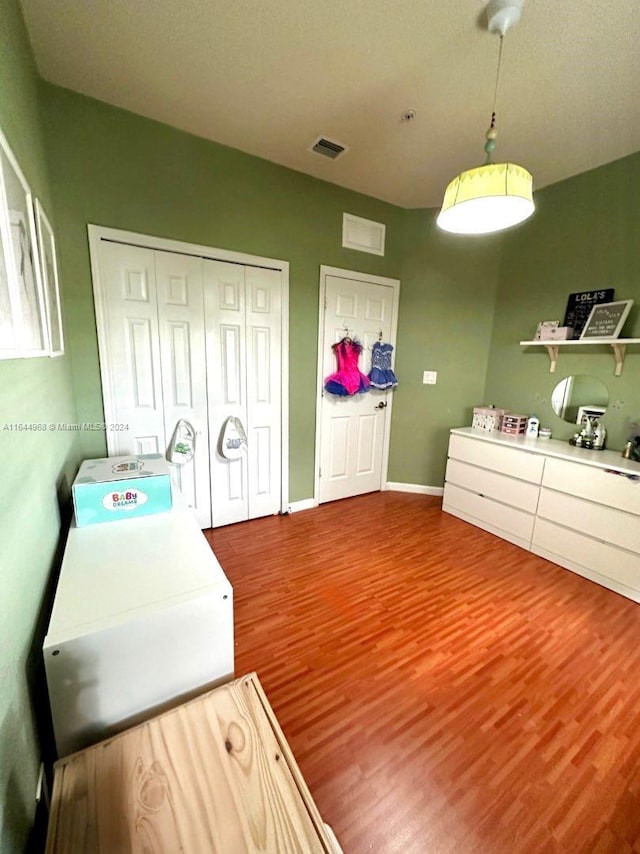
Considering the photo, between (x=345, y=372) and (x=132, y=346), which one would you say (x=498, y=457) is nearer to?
(x=345, y=372)

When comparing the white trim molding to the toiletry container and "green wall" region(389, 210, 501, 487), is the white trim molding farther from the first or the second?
the toiletry container

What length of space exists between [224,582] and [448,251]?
3.19 metres

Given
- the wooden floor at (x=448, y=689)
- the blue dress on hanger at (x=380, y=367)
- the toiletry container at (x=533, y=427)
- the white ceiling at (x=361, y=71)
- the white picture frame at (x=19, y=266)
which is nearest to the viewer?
the white picture frame at (x=19, y=266)

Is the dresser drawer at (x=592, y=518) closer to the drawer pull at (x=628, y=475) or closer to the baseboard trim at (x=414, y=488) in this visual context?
the drawer pull at (x=628, y=475)

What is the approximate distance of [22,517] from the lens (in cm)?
89

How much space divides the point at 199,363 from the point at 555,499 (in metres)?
2.61

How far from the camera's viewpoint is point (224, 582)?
3.61 ft

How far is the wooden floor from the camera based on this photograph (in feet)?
3.40

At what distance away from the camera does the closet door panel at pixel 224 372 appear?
2.33 metres

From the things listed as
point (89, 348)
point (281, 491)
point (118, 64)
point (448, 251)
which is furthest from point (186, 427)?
point (448, 251)

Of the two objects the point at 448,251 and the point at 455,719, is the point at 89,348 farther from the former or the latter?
the point at 448,251

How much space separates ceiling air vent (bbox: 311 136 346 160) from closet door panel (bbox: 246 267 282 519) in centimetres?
80

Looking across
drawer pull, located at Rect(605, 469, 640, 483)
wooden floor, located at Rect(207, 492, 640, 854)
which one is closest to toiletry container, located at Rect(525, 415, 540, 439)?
drawer pull, located at Rect(605, 469, 640, 483)

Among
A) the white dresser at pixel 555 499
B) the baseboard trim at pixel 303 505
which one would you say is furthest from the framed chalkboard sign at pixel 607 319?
the baseboard trim at pixel 303 505
